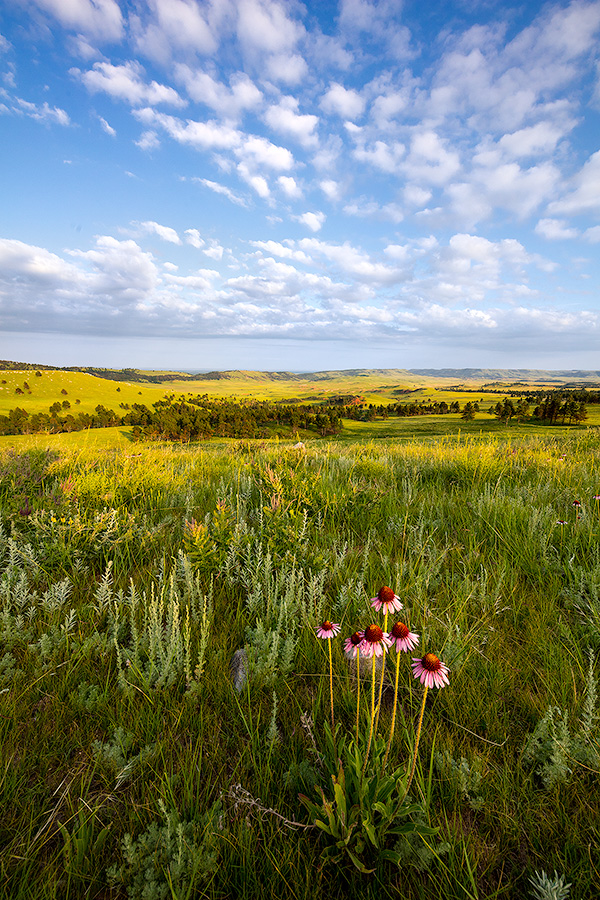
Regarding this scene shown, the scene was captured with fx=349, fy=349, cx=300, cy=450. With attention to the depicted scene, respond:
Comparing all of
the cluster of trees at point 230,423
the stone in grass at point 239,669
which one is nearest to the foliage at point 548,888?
the stone in grass at point 239,669

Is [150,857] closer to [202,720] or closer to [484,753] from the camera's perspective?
[202,720]

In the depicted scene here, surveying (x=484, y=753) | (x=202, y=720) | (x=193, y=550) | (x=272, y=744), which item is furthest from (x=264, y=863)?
(x=193, y=550)

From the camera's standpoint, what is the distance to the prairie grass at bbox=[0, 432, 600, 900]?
138cm

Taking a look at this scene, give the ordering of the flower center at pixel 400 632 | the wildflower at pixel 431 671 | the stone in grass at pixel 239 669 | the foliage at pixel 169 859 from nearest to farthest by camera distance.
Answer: the foliage at pixel 169 859
the wildflower at pixel 431 671
the flower center at pixel 400 632
the stone in grass at pixel 239 669

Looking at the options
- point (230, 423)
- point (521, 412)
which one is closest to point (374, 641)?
point (521, 412)

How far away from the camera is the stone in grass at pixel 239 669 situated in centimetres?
218

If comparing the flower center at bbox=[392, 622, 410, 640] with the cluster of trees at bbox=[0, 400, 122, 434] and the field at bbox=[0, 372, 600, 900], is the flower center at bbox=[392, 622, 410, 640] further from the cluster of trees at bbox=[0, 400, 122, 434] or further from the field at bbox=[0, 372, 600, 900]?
the cluster of trees at bbox=[0, 400, 122, 434]

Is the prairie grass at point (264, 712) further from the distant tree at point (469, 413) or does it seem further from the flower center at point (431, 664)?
the distant tree at point (469, 413)

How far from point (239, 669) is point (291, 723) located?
19.5 inches

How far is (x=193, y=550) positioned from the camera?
133 inches

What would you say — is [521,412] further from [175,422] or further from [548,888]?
[548,888]

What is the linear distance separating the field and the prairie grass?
13mm

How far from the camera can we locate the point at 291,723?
1932mm

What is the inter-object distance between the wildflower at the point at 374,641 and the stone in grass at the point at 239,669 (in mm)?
995
